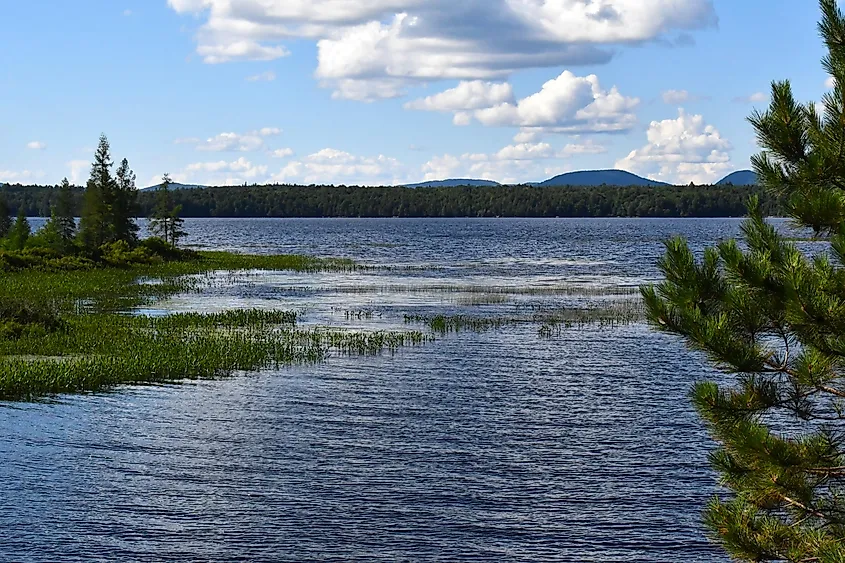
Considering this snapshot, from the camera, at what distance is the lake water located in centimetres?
1531

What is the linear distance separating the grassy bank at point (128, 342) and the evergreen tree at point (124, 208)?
2579 centimetres

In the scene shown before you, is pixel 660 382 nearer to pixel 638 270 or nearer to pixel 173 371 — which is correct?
pixel 173 371

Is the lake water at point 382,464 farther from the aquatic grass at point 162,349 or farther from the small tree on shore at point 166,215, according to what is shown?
the small tree on shore at point 166,215

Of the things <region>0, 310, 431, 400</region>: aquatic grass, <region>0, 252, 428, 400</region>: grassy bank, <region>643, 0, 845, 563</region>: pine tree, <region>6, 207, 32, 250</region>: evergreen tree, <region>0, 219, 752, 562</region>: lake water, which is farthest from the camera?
<region>6, 207, 32, 250</region>: evergreen tree

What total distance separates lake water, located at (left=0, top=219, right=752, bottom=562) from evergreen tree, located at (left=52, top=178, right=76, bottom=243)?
41.5 metres

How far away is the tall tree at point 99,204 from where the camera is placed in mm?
68625

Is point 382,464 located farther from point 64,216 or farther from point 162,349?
point 64,216

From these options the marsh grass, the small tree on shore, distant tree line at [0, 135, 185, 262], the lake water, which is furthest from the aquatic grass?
the small tree on shore

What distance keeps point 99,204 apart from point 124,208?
3.57 m

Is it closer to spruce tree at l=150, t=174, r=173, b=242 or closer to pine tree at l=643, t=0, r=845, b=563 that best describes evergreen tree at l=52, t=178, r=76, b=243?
spruce tree at l=150, t=174, r=173, b=242

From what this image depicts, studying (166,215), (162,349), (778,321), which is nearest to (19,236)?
(166,215)

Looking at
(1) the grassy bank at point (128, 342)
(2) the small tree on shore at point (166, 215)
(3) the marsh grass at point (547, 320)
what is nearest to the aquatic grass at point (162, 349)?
(1) the grassy bank at point (128, 342)

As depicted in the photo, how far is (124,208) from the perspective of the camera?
7325cm

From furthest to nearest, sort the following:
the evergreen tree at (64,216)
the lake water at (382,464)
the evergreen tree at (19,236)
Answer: the evergreen tree at (64,216) → the evergreen tree at (19,236) → the lake water at (382,464)
